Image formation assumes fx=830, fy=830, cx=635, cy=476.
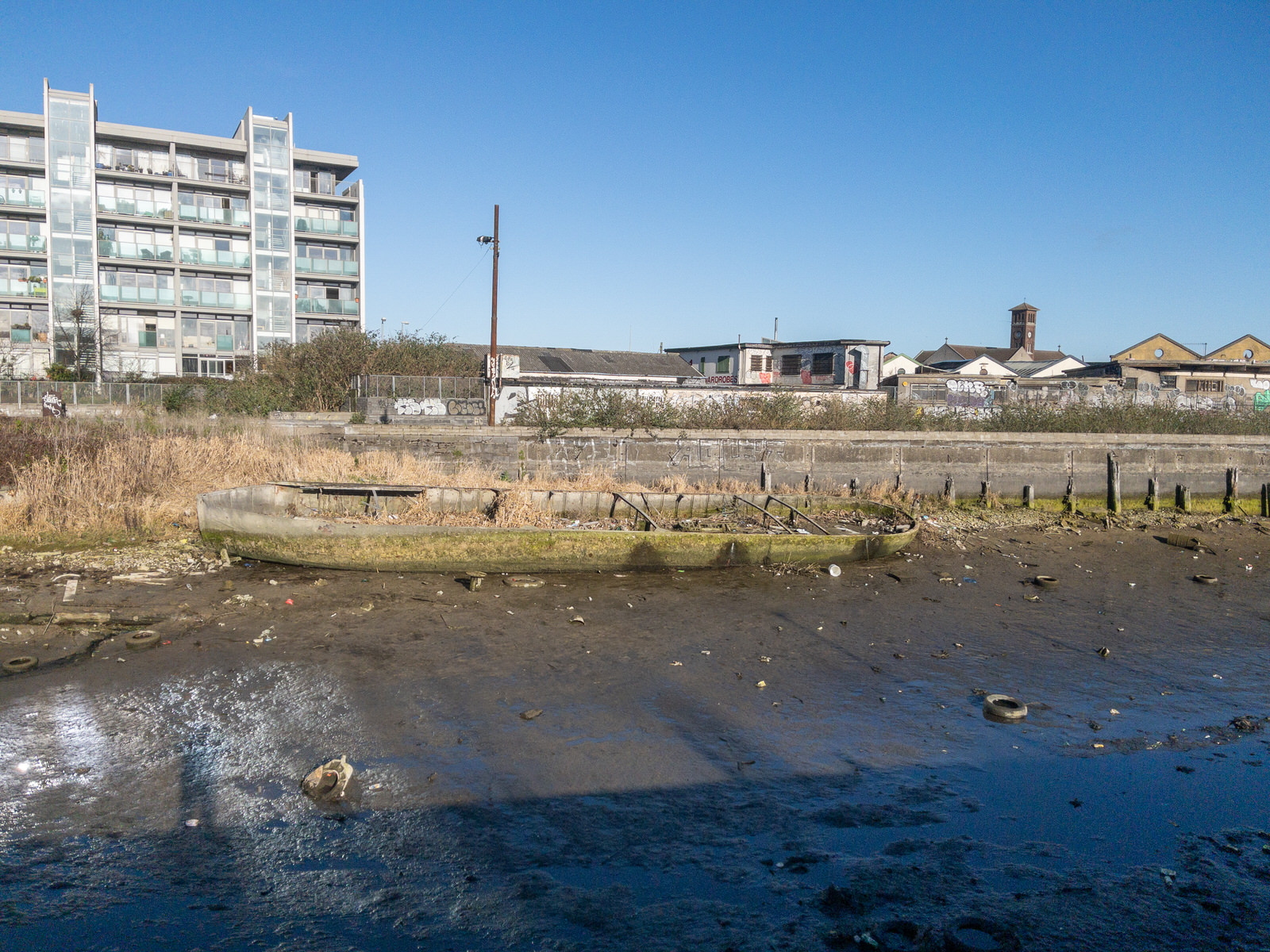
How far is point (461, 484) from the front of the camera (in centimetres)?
1631

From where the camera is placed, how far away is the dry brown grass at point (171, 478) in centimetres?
1402

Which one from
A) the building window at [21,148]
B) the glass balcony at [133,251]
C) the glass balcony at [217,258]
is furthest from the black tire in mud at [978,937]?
the building window at [21,148]

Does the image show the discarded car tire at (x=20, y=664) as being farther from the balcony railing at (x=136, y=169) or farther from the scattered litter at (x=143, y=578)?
the balcony railing at (x=136, y=169)

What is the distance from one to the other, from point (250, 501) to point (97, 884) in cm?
970

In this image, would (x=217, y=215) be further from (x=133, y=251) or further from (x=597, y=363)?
(x=597, y=363)

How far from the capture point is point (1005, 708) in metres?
8.49

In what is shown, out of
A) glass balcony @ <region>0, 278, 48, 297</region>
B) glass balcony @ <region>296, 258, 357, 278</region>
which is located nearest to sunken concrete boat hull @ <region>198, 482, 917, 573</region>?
glass balcony @ <region>296, 258, 357, 278</region>

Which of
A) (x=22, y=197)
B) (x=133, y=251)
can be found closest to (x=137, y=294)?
(x=133, y=251)

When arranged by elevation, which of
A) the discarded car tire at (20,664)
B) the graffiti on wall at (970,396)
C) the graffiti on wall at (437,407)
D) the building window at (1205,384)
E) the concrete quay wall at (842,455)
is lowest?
the discarded car tire at (20,664)

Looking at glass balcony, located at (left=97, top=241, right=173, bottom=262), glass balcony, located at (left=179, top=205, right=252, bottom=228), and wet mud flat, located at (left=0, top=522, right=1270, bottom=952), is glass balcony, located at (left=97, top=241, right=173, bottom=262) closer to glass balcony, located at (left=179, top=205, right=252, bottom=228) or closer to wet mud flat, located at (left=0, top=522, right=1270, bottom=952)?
glass balcony, located at (left=179, top=205, right=252, bottom=228)

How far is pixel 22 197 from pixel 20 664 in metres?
44.0

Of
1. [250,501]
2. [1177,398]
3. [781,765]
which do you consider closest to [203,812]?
[781,765]

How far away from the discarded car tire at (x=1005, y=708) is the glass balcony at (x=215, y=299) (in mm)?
45917

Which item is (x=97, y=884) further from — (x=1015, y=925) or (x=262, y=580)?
(x=262, y=580)
